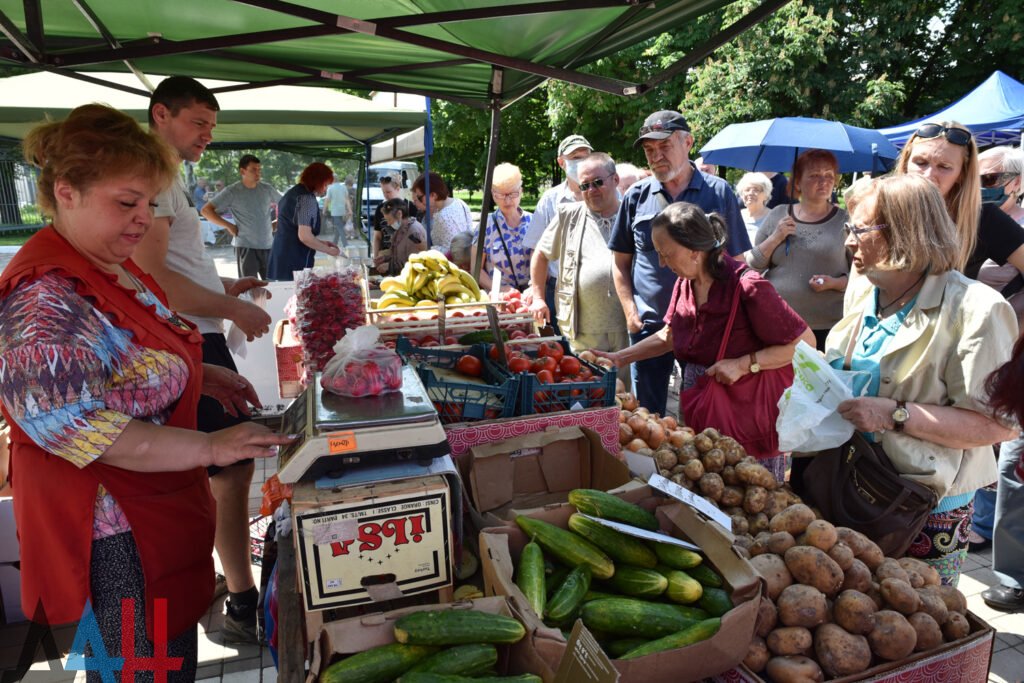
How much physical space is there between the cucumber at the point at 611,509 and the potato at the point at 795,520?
1.32 feet

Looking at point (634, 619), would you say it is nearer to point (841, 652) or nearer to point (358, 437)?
point (841, 652)

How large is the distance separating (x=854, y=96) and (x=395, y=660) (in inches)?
620

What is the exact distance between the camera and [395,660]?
4.68 ft

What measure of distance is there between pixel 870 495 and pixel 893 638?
2.06 feet

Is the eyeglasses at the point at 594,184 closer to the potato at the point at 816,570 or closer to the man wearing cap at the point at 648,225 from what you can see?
the man wearing cap at the point at 648,225

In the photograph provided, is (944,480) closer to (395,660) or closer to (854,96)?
(395,660)

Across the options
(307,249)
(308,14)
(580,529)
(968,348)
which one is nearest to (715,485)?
(580,529)

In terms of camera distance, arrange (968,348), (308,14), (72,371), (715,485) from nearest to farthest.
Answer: (72,371) → (968,348) → (715,485) → (308,14)

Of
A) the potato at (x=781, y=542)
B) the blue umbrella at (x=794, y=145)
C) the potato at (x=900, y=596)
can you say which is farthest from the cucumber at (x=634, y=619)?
the blue umbrella at (x=794, y=145)

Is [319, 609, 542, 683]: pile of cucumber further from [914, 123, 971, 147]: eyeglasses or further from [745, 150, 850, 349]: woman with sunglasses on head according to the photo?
[745, 150, 850, 349]: woman with sunglasses on head

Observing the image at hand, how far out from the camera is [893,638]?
1573 mm

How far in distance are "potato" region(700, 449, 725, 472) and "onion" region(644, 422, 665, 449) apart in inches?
12.7

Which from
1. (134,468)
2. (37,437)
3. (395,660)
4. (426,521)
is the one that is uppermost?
(37,437)

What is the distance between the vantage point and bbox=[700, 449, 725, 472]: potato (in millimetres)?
2408
